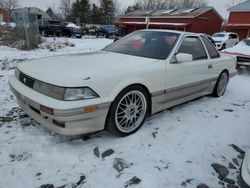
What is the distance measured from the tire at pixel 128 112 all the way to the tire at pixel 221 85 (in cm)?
236

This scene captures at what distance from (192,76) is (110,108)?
6.00ft

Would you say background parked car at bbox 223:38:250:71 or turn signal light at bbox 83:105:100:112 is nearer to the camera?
turn signal light at bbox 83:105:100:112

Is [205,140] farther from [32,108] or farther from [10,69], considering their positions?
[10,69]

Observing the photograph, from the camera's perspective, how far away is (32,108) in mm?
2896

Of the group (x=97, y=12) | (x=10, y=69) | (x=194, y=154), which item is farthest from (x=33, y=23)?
(x=97, y=12)

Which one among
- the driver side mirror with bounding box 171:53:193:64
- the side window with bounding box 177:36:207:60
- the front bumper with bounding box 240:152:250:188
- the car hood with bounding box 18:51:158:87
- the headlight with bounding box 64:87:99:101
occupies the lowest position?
the front bumper with bounding box 240:152:250:188

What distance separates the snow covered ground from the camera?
2.40 metres

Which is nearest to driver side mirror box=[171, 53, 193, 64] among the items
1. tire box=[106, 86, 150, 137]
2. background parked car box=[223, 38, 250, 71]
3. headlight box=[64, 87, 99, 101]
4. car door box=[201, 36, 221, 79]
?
tire box=[106, 86, 150, 137]

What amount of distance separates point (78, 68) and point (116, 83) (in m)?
0.51

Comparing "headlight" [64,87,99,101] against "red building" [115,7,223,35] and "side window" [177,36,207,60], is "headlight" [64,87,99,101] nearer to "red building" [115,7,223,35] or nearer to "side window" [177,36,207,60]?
"side window" [177,36,207,60]

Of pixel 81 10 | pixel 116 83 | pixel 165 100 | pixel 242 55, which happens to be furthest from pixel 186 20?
pixel 81 10

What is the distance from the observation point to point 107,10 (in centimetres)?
5897

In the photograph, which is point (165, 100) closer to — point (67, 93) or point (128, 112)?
point (128, 112)

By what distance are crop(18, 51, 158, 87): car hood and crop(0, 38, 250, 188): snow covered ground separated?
2.69 feet
